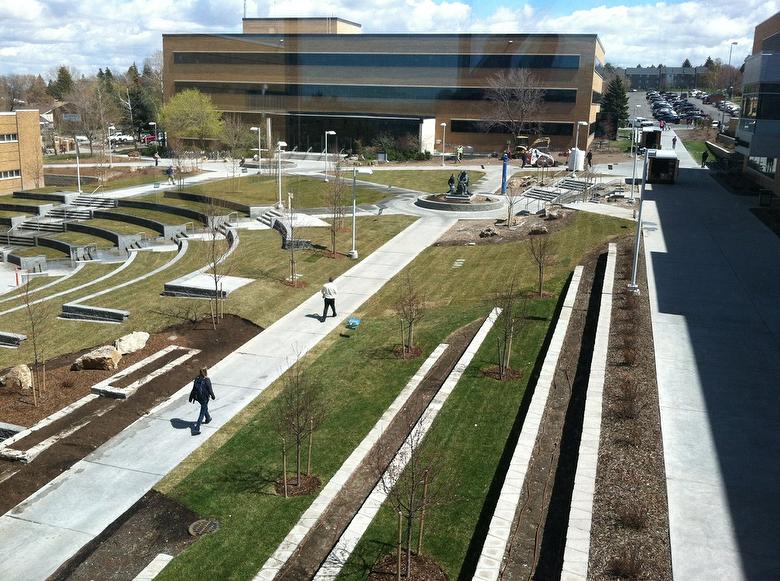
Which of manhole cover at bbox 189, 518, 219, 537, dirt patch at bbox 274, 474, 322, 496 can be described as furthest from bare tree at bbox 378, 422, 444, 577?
manhole cover at bbox 189, 518, 219, 537

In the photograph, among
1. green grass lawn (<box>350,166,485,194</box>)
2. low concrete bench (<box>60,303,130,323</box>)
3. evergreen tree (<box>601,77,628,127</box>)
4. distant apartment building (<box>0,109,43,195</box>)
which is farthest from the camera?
evergreen tree (<box>601,77,628,127</box>)

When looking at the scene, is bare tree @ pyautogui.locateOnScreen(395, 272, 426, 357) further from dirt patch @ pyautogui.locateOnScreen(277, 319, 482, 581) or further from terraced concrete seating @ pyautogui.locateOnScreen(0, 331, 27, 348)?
terraced concrete seating @ pyautogui.locateOnScreen(0, 331, 27, 348)

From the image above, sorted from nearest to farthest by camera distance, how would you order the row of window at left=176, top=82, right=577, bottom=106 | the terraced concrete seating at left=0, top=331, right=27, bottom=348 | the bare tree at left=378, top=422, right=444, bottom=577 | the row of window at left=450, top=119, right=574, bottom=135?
the bare tree at left=378, top=422, right=444, bottom=577
the terraced concrete seating at left=0, top=331, right=27, bottom=348
the row of window at left=176, top=82, right=577, bottom=106
the row of window at left=450, top=119, right=574, bottom=135

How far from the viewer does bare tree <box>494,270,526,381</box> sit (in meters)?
16.8

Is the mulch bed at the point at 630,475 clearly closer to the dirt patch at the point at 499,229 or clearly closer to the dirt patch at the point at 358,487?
the dirt patch at the point at 358,487

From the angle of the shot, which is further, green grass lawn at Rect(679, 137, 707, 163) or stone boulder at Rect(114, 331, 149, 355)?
green grass lawn at Rect(679, 137, 707, 163)

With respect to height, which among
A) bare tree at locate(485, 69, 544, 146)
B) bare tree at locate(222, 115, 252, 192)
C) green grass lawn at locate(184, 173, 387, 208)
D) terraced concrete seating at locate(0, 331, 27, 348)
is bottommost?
terraced concrete seating at locate(0, 331, 27, 348)

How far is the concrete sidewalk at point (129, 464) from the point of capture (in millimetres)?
11391

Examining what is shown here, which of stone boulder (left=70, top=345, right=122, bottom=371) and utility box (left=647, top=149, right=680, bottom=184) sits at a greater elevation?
utility box (left=647, top=149, right=680, bottom=184)

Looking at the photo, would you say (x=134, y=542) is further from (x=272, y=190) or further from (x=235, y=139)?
(x=235, y=139)

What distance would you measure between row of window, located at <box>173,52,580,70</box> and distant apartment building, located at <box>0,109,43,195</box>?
28.3 metres

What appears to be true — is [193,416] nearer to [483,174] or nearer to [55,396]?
[55,396]

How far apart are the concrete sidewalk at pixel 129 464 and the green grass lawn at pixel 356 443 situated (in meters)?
0.51

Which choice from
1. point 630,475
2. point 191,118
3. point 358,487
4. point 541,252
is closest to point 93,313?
point 358,487
